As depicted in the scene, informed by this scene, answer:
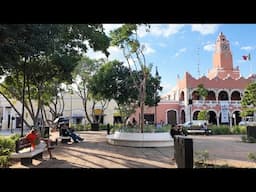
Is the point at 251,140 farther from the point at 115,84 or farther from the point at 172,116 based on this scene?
the point at 172,116

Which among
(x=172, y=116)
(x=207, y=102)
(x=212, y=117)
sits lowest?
(x=212, y=117)

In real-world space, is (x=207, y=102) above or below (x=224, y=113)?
above

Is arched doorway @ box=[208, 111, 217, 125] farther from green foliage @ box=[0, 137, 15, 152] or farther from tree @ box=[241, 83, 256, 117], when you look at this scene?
green foliage @ box=[0, 137, 15, 152]

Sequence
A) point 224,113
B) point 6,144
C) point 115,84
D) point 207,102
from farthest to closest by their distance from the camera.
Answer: point 207,102 < point 224,113 < point 115,84 < point 6,144

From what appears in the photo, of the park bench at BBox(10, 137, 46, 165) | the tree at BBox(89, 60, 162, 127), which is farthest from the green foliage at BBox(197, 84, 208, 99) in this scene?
the park bench at BBox(10, 137, 46, 165)

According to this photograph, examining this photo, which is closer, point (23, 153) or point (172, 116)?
point (23, 153)

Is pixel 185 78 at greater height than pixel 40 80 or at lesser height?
greater

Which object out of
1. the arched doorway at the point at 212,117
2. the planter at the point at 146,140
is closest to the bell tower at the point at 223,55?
the arched doorway at the point at 212,117

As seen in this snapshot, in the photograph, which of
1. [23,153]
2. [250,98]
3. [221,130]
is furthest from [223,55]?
[23,153]

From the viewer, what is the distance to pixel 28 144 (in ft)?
22.8
